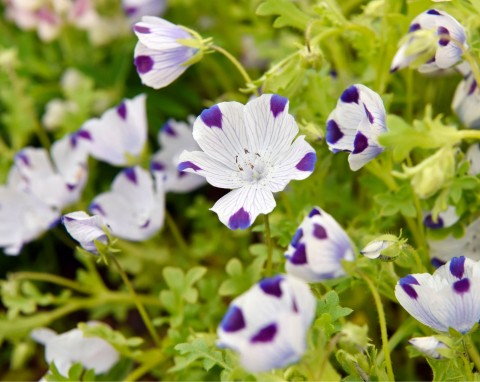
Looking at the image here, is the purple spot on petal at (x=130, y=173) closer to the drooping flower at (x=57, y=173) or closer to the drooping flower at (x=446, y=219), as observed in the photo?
the drooping flower at (x=57, y=173)

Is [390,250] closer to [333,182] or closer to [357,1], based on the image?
[333,182]

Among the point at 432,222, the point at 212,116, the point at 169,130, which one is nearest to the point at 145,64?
the point at 212,116

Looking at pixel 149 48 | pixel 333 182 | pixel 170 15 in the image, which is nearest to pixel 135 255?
pixel 333 182

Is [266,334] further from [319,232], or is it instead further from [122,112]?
[122,112]

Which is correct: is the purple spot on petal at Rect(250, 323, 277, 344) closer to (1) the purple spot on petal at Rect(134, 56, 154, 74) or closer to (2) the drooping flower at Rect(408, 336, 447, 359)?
(2) the drooping flower at Rect(408, 336, 447, 359)

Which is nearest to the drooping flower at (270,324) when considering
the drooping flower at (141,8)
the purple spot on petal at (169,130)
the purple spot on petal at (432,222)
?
the purple spot on petal at (432,222)

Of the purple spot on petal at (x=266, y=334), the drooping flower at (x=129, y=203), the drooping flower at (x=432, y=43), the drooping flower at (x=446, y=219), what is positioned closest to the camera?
the purple spot on petal at (x=266, y=334)
